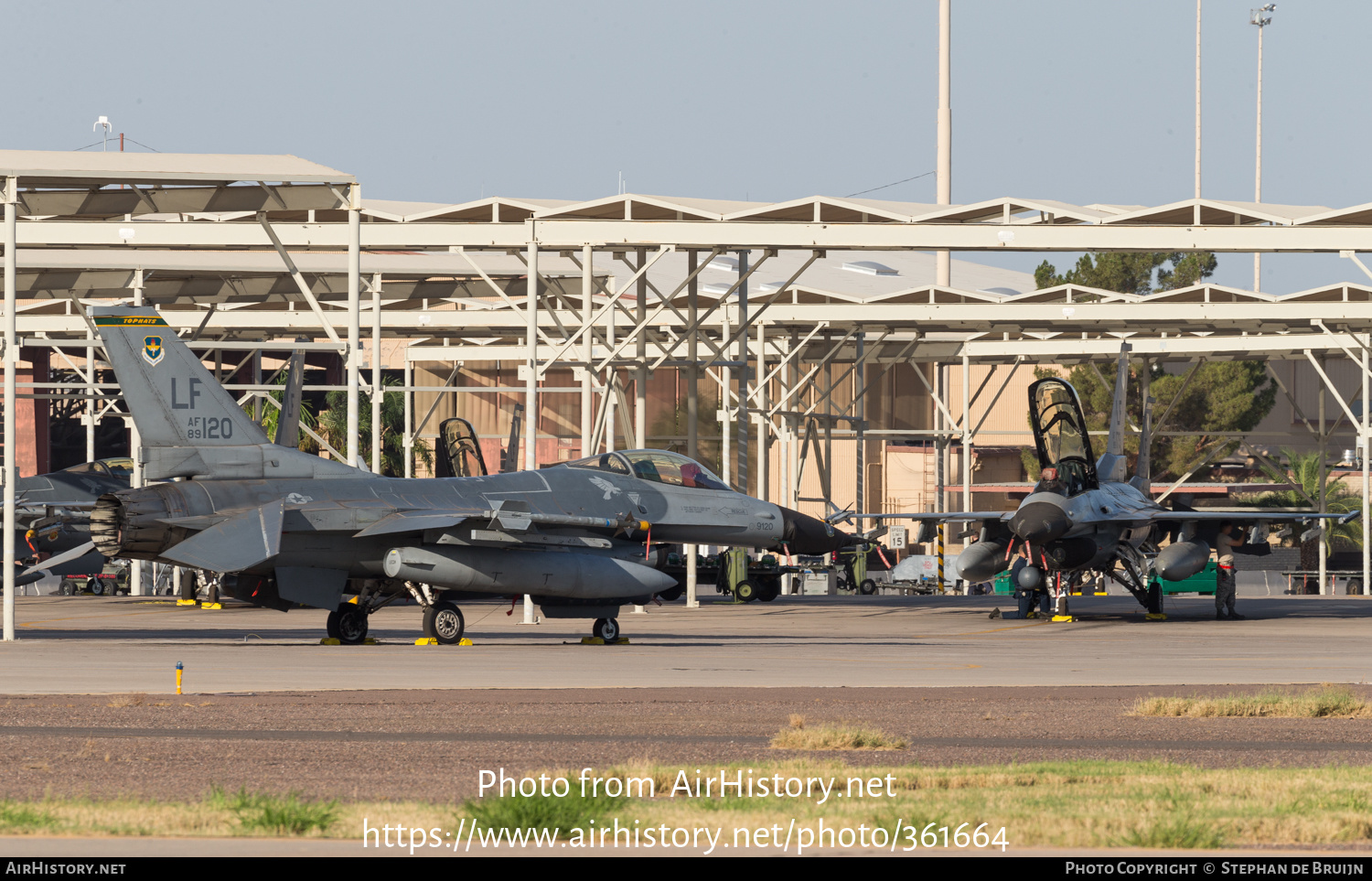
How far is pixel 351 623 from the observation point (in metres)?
21.9

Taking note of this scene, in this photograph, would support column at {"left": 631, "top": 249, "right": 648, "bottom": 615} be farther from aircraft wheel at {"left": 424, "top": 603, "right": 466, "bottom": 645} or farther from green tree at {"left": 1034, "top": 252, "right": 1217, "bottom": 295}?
green tree at {"left": 1034, "top": 252, "right": 1217, "bottom": 295}

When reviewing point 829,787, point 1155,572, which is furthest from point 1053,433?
point 829,787

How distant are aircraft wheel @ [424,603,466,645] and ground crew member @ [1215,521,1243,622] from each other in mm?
16811

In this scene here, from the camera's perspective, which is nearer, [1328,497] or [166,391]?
[166,391]

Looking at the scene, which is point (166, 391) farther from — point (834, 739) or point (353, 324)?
point (834, 739)

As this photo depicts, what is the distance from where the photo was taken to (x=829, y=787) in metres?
A: 8.45

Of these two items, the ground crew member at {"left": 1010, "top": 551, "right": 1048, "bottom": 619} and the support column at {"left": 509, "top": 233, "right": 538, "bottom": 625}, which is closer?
the support column at {"left": 509, "top": 233, "right": 538, "bottom": 625}

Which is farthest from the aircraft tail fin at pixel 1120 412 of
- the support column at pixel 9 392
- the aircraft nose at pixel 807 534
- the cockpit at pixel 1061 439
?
the support column at pixel 9 392

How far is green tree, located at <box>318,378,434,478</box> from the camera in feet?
196

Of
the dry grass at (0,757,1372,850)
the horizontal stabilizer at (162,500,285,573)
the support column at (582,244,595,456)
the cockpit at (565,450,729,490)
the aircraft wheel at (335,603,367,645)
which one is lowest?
the aircraft wheel at (335,603,367,645)

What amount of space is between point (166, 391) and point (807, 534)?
11.7 metres

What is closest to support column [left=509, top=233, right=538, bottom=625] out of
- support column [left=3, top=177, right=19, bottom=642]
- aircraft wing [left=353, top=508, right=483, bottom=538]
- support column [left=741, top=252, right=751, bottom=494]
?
aircraft wing [left=353, top=508, right=483, bottom=538]

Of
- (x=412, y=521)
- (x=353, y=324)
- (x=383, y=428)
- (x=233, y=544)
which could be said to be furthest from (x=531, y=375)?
(x=383, y=428)
